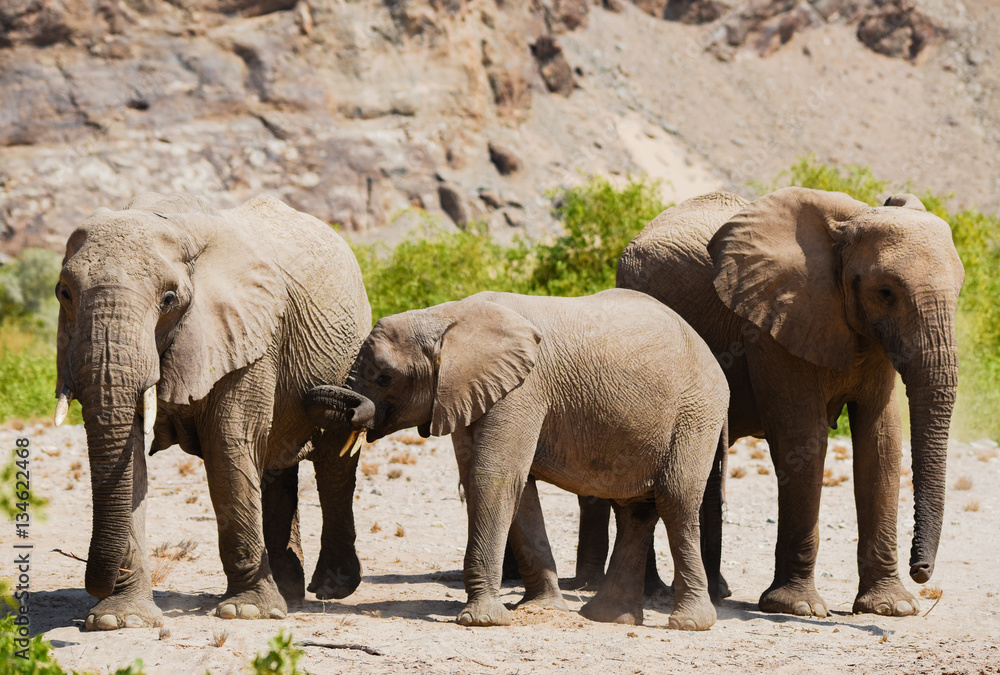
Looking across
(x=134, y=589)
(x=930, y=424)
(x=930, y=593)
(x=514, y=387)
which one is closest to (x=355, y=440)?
(x=514, y=387)

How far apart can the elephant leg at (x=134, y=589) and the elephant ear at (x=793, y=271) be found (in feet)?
13.7

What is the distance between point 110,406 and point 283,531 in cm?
256

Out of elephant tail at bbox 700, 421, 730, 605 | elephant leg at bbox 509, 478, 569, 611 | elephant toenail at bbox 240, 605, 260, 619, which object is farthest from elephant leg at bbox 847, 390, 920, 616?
elephant toenail at bbox 240, 605, 260, 619

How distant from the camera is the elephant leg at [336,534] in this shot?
8266 mm

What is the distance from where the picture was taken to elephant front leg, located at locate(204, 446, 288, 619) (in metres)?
7.02

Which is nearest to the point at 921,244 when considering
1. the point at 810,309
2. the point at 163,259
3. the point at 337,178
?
the point at 810,309

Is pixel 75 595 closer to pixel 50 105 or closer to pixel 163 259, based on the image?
pixel 163 259

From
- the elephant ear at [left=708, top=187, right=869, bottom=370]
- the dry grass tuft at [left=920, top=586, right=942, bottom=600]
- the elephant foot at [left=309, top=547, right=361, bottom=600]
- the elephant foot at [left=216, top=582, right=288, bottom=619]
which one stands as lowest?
the elephant foot at [left=309, top=547, right=361, bottom=600]

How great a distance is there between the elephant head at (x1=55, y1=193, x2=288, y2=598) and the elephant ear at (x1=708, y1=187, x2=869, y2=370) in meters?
3.49

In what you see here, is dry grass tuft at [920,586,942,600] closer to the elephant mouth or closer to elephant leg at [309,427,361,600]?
elephant leg at [309,427,361,600]

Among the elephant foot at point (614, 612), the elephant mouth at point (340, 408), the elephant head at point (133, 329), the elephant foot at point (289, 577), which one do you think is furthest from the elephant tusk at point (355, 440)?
the elephant foot at point (614, 612)

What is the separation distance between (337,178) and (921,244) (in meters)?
42.0

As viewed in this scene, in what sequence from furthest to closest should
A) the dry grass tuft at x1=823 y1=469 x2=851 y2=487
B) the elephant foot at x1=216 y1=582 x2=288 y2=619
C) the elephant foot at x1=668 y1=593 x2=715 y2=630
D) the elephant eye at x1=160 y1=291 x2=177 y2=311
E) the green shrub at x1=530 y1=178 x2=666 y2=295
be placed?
the green shrub at x1=530 y1=178 x2=666 y2=295
the dry grass tuft at x1=823 y1=469 x2=851 y2=487
the elephant foot at x1=668 y1=593 x2=715 y2=630
the elephant foot at x1=216 y1=582 x2=288 y2=619
the elephant eye at x1=160 y1=291 x2=177 y2=311

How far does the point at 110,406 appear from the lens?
6.00 meters
